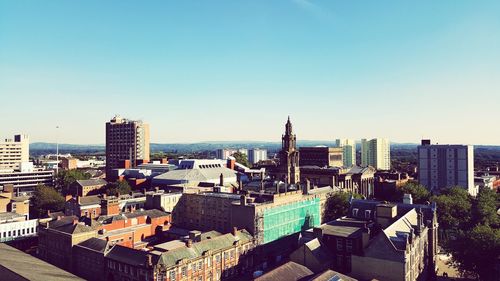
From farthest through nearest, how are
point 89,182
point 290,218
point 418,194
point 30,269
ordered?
point 89,182, point 418,194, point 290,218, point 30,269

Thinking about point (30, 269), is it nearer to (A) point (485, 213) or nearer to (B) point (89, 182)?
(B) point (89, 182)

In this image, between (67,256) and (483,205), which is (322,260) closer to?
(67,256)

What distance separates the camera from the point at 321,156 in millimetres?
176375

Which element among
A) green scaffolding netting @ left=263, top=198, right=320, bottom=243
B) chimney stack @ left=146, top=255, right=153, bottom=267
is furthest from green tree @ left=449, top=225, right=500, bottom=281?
chimney stack @ left=146, top=255, right=153, bottom=267

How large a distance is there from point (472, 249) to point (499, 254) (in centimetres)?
385

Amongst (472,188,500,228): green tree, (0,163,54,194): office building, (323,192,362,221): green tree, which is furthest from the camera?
(0,163,54,194): office building

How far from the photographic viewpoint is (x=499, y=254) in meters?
59.3

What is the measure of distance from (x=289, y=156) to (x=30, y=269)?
76094 mm

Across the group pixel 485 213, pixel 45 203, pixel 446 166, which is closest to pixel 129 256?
pixel 45 203

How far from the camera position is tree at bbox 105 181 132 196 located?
121m

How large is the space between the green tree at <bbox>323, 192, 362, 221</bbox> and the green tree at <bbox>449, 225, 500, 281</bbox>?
116 feet

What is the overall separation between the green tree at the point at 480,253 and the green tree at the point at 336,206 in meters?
35.4

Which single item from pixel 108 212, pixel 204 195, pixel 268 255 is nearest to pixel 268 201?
pixel 268 255

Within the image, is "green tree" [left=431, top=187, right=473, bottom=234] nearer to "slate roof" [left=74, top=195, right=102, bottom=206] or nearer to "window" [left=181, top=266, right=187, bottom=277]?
"window" [left=181, top=266, right=187, bottom=277]
